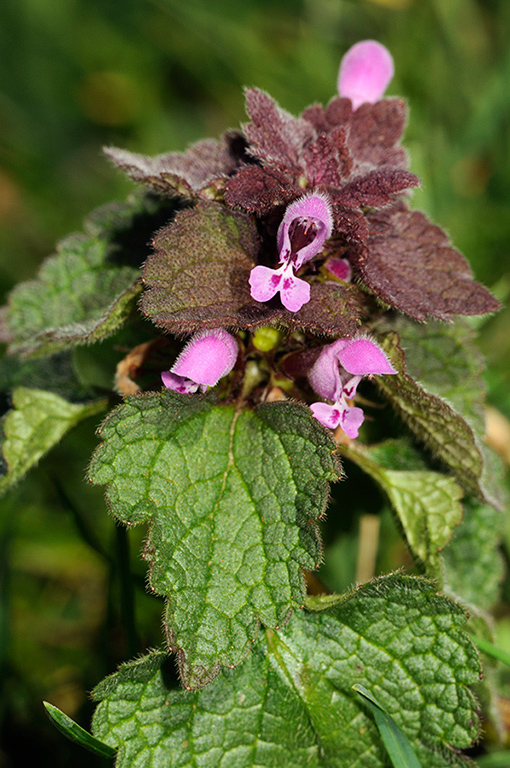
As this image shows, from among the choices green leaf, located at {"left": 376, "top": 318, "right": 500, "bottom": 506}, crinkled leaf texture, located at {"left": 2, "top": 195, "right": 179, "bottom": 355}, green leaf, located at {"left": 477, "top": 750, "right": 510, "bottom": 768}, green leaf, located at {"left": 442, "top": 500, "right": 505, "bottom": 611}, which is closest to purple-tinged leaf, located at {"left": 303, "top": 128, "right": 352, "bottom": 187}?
green leaf, located at {"left": 376, "top": 318, "right": 500, "bottom": 506}

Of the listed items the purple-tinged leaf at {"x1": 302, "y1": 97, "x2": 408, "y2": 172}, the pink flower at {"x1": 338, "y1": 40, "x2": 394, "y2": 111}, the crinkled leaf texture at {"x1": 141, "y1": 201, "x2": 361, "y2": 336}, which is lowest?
the crinkled leaf texture at {"x1": 141, "y1": 201, "x2": 361, "y2": 336}

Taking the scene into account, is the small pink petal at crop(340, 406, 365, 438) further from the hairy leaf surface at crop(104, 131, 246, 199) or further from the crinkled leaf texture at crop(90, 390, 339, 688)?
the hairy leaf surface at crop(104, 131, 246, 199)

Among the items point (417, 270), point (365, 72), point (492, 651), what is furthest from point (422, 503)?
point (365, 72)

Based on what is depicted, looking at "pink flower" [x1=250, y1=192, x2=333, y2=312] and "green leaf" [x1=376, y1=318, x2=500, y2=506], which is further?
"green leaf" [x1=376, y1=318, x2=500, y2=506]

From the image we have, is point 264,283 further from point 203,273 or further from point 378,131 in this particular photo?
point 378,131

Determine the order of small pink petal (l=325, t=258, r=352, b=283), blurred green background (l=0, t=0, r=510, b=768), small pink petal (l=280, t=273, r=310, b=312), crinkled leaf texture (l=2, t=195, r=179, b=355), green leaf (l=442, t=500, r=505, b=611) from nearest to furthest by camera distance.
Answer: small pink petal (l=280, t=273, r=310, b=312) → small pink petal (l=325, t=258, r=352, b=283) → crinkled leaf texture (l=2, t=195, r=179, b=355) → green leaf (l=442, t=500, r=505, b=611) → blurred green background (l=0, t=0, r=510, b=768)

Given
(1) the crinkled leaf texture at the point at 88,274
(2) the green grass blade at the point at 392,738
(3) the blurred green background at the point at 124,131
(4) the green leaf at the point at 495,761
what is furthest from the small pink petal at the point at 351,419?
(4) the green leaf at the point at 495,761
